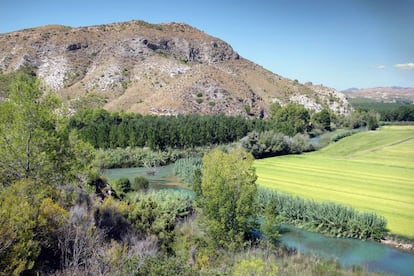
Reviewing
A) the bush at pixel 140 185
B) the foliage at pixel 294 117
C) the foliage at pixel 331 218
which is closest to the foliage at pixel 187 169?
the bush at pixel 140 185

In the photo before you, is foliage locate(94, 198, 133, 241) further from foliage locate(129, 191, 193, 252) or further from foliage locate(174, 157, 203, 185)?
foliage locate(174, 157, 203, 185)

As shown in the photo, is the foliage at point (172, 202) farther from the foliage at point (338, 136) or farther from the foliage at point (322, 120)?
the foliage at point (322, 120)

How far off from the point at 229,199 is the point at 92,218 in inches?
451

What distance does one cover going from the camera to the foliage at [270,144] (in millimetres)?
73500

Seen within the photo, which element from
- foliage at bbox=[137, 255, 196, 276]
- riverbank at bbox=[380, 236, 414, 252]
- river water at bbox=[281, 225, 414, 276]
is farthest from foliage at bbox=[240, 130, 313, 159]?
foliage at bbox=[137, 255, 196, 276]

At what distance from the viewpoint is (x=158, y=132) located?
2803 inches

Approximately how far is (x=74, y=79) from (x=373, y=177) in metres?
108

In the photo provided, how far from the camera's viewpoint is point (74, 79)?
12725 centimetres

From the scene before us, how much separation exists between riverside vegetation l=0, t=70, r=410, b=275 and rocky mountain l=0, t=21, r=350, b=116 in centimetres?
8118

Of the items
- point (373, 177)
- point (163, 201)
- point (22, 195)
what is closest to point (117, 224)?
point (22, 195)

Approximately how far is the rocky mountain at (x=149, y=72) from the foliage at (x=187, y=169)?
4876 cm

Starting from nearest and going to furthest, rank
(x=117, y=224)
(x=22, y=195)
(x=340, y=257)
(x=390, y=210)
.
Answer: (x=22, y=195) < (x=117, y=224) < (x=340, y=257) < (x=390, y=210)

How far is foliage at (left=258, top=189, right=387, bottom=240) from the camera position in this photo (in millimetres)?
29716

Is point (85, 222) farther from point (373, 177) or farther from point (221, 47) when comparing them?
point (221, 47)
